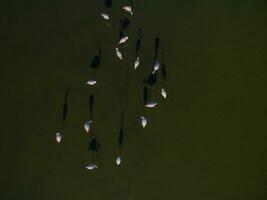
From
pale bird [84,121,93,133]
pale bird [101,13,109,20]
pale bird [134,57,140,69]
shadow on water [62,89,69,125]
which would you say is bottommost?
pale bird [84,121,93,133]

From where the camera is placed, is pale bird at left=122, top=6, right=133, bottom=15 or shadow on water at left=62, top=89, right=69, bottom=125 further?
shadow on water at left=62, top=89, right=69, bottom=125

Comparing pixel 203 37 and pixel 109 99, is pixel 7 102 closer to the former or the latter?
pixel 109 99

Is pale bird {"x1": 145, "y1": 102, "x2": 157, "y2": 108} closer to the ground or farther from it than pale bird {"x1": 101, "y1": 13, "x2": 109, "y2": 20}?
closer to the ground

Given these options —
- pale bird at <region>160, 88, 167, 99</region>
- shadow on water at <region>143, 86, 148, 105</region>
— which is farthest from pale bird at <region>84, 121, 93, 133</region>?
pale bird at <region>160, 88, 167, 99</region>

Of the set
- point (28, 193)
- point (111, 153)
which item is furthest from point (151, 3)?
point (28, 193)

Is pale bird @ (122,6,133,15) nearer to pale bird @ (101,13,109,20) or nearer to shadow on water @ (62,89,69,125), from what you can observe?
pale bird @ (101,13,109,20)

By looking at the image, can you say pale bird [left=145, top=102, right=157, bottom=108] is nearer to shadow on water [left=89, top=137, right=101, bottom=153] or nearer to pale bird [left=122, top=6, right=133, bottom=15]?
shadow on water [left=89, top=137, right=101, bottom=153]

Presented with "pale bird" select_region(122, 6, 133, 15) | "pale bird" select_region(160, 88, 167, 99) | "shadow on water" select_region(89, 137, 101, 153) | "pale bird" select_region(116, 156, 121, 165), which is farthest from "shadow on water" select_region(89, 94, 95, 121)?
"pale bird" select_region(122, 6, 133, 15)

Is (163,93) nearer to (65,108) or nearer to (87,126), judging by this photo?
(87,126)
